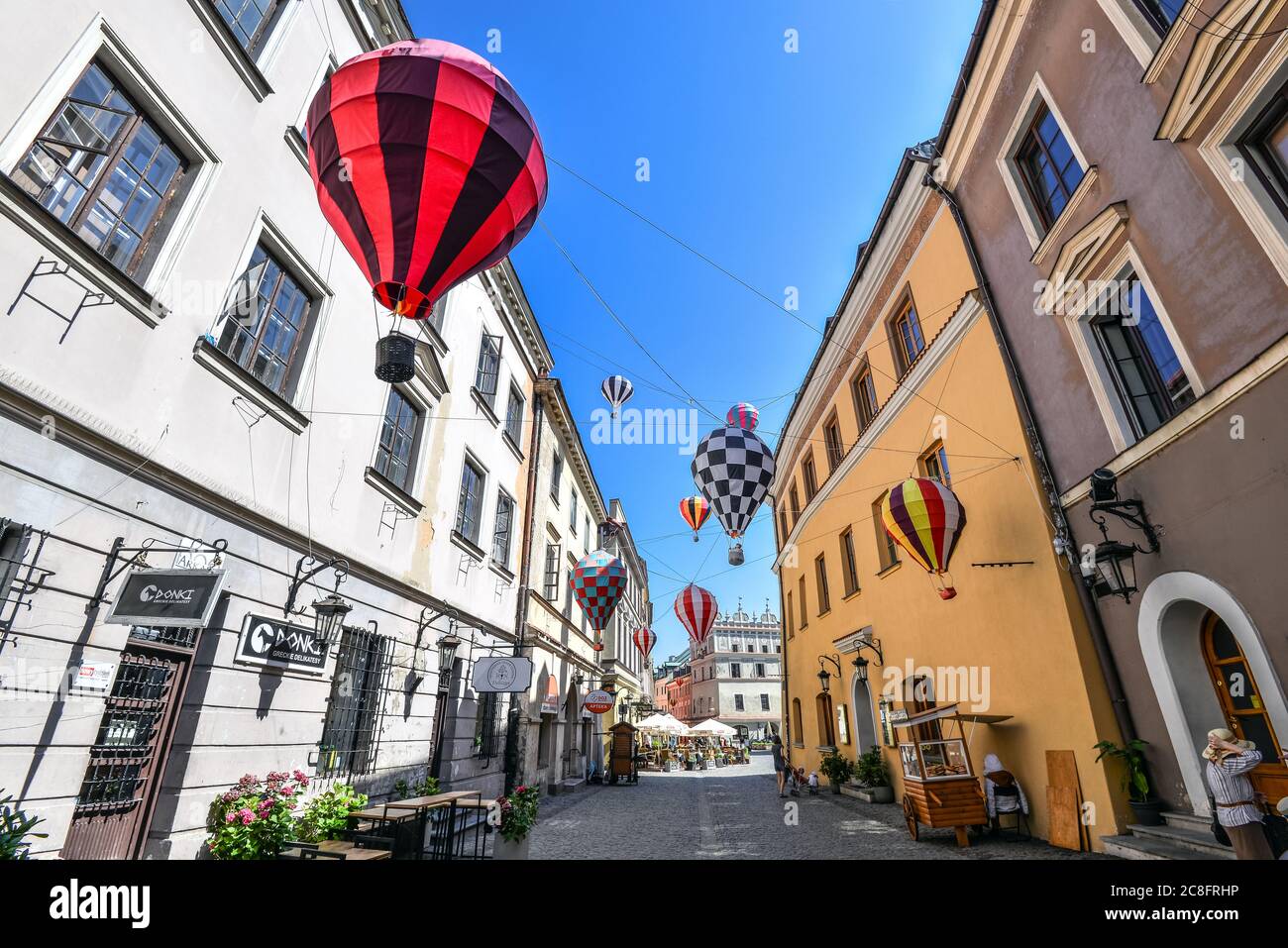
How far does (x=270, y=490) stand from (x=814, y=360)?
14688 millimetres

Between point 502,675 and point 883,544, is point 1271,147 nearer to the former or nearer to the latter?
point 883,544

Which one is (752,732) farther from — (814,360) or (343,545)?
(343,545)

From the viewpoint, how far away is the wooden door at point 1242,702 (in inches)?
206

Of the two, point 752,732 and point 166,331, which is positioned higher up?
point 166,331

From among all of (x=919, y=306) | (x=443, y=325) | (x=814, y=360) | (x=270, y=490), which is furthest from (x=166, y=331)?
(x=814, y=360)

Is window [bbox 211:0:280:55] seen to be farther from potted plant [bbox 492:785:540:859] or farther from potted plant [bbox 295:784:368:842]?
potted plant [bbox 492:785:540:859]

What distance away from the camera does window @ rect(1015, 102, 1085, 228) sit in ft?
25.9

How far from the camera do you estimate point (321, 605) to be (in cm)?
660

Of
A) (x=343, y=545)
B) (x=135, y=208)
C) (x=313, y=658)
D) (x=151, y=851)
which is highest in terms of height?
(x=135, y=208)

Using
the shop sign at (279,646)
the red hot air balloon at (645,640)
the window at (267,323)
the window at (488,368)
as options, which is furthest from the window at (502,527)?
the red hot air balloon at (645,640)

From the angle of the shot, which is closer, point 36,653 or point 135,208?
point 36,653

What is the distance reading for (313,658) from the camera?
6.66 metres

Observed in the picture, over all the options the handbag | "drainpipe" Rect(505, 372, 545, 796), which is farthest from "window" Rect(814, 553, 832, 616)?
the handbag
